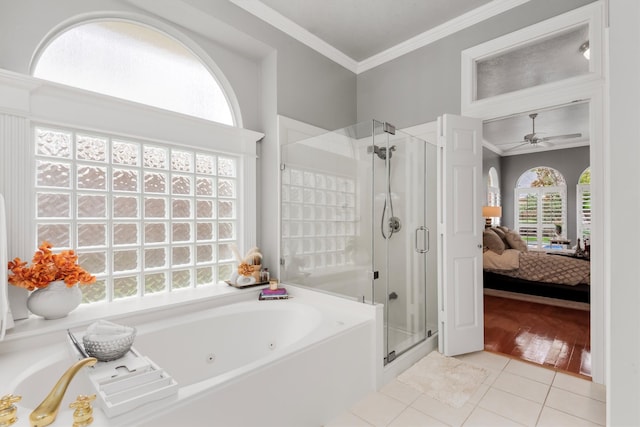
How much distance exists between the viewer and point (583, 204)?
684cm

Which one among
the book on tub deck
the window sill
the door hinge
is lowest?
the door hinge

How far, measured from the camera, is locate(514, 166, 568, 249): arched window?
7184 millimetres

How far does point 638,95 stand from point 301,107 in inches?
113

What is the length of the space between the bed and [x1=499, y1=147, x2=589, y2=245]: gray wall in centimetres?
337

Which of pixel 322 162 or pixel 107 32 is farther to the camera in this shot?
pixel 322 162

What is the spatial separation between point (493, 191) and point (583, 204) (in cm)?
174

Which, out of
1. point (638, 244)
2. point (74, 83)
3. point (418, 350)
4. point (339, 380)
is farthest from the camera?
point (418, 350)

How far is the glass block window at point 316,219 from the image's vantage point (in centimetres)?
251

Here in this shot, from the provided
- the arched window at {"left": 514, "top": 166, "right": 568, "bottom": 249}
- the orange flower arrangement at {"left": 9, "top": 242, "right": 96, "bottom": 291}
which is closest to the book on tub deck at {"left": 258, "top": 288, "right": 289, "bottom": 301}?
the orange flower arrangement at {"left": 9, "top": 242, "right": 96, "bottom": 291}

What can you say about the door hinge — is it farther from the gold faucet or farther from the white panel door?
the gold faucet

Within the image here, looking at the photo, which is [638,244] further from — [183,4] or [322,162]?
[183,4]

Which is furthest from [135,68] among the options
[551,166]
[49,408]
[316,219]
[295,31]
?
Answer: [551,166]

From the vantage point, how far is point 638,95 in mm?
348

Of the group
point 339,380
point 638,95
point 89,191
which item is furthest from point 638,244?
point 89,191
